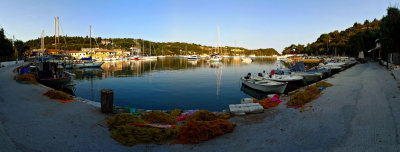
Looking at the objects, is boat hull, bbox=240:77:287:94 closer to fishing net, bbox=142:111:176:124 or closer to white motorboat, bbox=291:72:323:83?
white motorboat, bbox=291:72:323:83

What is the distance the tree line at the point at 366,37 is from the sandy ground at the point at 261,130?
1033cm

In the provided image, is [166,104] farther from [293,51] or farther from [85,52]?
[293,51]

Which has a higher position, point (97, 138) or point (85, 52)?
point (85, 52)

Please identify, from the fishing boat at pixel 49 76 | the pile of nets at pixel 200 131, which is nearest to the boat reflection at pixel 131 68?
the fishing boat at pixel 49 76

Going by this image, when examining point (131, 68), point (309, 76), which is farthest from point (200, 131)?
point (131, 68)

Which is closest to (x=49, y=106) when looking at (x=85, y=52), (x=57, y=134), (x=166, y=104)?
(x=57, y=134)

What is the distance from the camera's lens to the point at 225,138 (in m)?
6.52

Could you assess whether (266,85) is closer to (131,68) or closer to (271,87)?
(271,87)

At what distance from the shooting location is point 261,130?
702 centimetres

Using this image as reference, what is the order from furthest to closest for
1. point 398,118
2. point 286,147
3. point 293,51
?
point 293,51 < point 398,118 < point 286,147

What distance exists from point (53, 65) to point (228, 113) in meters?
24.5

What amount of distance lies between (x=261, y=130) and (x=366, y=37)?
61.4 meters

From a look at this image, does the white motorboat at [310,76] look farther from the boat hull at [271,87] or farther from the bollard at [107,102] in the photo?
the bollard at [107,102]

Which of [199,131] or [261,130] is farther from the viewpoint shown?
[261,130]
